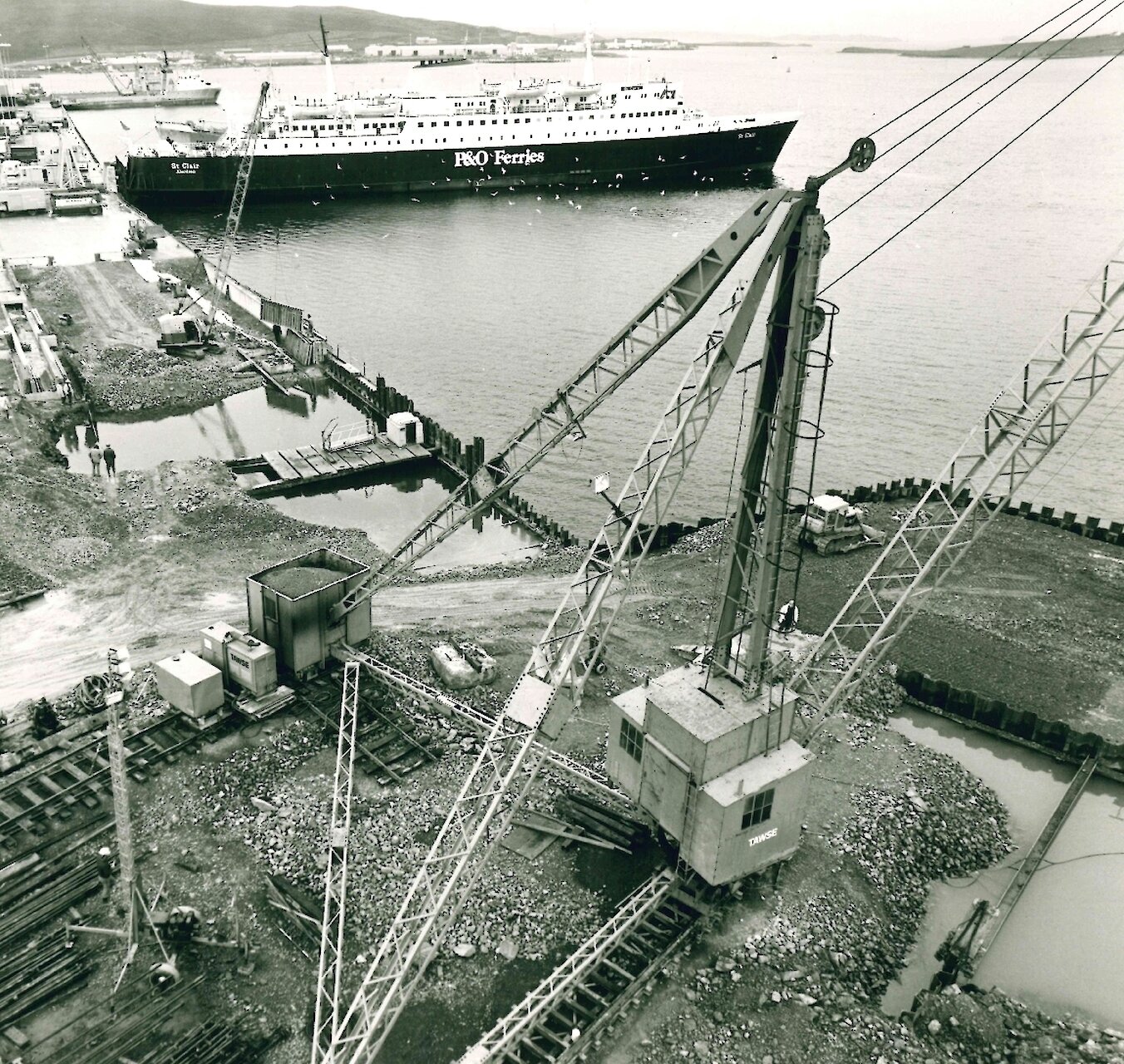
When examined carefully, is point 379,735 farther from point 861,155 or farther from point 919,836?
point 861,155

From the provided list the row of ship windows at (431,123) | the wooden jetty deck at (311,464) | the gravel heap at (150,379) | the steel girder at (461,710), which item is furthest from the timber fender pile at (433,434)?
the row of ship windows at (431,123)

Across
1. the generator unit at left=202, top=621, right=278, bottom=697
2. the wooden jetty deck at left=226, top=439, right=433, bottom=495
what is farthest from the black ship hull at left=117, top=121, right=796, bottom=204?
the generator unit at left=202, top=621, right=278, bottom=697

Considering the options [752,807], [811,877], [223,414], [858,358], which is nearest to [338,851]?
[752,807]

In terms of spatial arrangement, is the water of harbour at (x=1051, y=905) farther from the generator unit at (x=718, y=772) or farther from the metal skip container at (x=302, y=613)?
the metal skip container at (x=302, y=613)

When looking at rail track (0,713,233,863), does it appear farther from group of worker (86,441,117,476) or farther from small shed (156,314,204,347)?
small shed (156,314,204,347)

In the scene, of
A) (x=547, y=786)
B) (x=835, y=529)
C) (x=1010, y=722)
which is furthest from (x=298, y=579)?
(x=1010, y=722)

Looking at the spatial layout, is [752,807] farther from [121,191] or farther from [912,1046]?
[121,191]

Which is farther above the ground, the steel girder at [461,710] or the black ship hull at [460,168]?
the black ship hull at [460,168]
